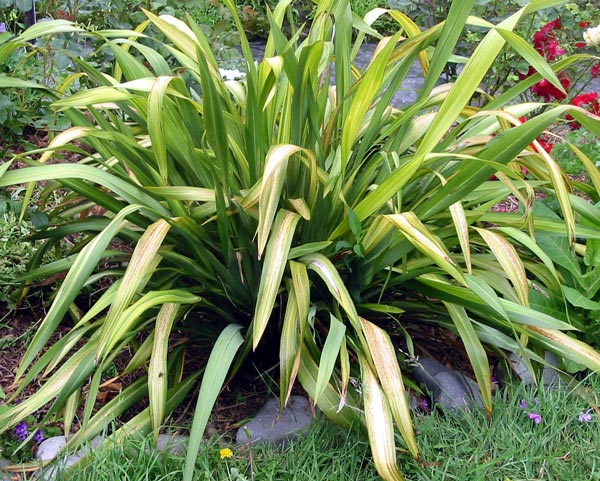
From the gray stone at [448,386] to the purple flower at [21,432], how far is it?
43.1 inches

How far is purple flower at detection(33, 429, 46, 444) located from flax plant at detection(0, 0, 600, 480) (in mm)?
83

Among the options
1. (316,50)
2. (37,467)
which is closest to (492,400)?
(316,50)

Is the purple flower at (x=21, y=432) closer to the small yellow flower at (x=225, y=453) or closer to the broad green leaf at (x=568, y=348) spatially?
the small yellow flower at (x=225, y=453)

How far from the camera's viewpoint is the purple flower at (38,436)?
221cm

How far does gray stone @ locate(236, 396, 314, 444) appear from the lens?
219 centimetres

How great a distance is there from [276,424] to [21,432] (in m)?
0.69

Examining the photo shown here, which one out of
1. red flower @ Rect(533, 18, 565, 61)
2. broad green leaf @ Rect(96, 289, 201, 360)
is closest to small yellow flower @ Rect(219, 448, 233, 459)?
broad green leaf @ Rect(96, 289, 201, 360)

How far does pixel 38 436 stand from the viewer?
2.23 m

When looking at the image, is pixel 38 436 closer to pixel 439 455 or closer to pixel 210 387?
pixel 210 387

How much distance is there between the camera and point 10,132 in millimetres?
3039

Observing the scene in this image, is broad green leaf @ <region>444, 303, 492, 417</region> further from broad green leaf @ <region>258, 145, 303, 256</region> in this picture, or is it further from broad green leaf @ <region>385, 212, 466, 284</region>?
broad green leaf @ <region>258, 145, 303, 256</region>

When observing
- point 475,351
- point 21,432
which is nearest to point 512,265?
point 475,351

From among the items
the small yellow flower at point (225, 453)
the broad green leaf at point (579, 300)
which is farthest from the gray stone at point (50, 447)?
the broad green leaf at point (579, 300)

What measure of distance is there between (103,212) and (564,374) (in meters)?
1.64
